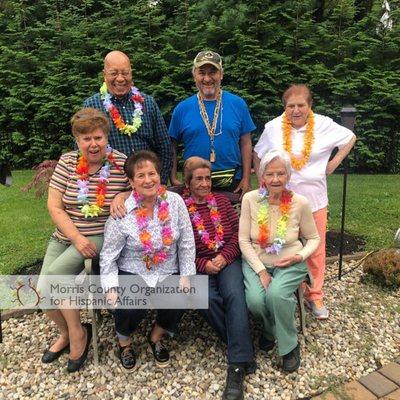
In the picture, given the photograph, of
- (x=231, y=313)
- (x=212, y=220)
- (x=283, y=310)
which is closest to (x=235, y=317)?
(x=231, y=313)

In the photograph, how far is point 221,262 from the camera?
124 inches

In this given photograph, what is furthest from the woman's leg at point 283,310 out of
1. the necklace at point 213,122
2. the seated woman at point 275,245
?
the necklace at point 213,122

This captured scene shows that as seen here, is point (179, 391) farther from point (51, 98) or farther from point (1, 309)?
point (51, 98)

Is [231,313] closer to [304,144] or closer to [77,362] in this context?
[77,362]

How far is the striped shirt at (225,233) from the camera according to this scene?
319 cm

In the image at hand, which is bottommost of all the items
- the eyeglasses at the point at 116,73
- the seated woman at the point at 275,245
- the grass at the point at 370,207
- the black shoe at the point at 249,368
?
the grass at the point at 370,207

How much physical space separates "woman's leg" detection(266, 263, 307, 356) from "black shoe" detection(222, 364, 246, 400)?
1.05 ft

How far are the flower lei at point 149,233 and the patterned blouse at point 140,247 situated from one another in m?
0.02

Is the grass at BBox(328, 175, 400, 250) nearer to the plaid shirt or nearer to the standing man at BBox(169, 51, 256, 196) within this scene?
the standing man at BBox(169, 51, 256, 196)

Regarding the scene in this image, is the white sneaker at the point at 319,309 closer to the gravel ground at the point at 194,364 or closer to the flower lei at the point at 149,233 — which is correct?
the gravel ground at the point at 194,364

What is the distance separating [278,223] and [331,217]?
336cm

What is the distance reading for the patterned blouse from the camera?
2957 mm

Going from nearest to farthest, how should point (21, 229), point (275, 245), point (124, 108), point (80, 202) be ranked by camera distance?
point (80, 202)
point (275, 245)
point (124, 108)
point (21, 229)

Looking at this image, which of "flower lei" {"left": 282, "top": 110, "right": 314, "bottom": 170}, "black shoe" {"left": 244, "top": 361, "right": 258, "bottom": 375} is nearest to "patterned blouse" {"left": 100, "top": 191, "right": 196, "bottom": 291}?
"black shoe" {"left": 244, "top": 361, "right": 258, "bottom": 375}
